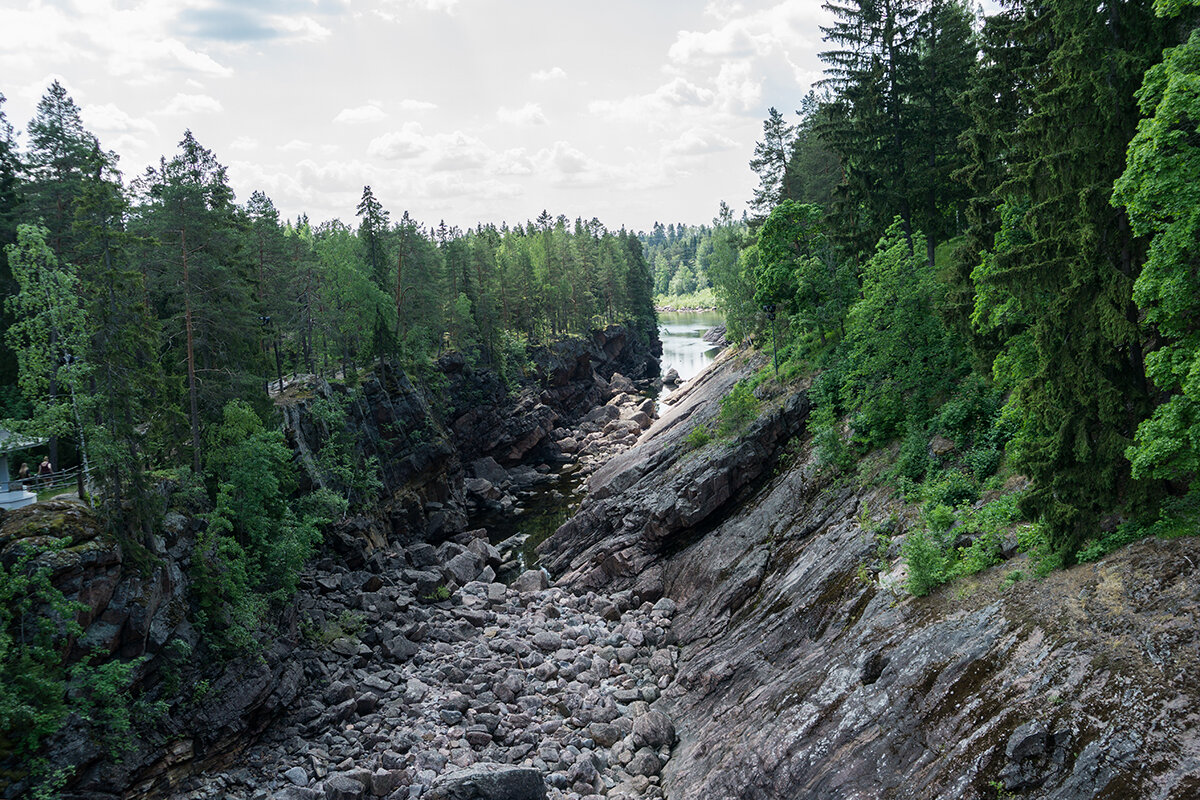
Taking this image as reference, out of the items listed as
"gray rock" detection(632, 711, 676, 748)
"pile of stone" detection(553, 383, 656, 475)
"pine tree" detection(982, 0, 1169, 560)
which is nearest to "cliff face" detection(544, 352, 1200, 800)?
"gray rock" detection(632, 711, 676, 748)

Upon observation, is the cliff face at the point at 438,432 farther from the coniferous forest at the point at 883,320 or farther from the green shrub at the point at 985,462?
the green shrub at the point at 985,462

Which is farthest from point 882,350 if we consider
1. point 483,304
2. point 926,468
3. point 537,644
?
point 483,304

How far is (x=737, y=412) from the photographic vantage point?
32656mm

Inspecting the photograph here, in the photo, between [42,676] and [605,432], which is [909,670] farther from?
[605,432]

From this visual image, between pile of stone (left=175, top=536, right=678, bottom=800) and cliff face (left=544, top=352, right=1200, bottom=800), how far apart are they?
1.96 m

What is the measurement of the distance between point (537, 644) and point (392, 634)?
665cm

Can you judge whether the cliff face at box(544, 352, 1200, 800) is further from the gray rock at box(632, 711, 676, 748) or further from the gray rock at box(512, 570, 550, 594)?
the gray rock at box(512, 570, 550, 594)

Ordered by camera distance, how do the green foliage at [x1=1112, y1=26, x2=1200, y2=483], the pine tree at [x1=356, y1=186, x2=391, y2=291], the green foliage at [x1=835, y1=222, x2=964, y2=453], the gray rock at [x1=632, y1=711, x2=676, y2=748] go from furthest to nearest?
the pine tree at [x1=356, y1=186, x2=391, y2=291]
the green foliage at [x1=835, y1=222, x2=964, y2=453]
the gray rock at [x1=632, y1=711, x2=676, y2=748]
the green foliage at [x1=1112, y1=26, x2=1200, y2=483]

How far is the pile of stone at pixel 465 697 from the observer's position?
1905 cm

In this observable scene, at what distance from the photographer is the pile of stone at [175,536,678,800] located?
62.5ft

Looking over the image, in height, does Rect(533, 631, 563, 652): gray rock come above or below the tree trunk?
below

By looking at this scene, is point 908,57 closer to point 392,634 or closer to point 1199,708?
point 1199,708

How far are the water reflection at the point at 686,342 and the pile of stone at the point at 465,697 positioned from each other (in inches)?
2310

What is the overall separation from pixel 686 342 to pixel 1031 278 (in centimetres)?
11772
